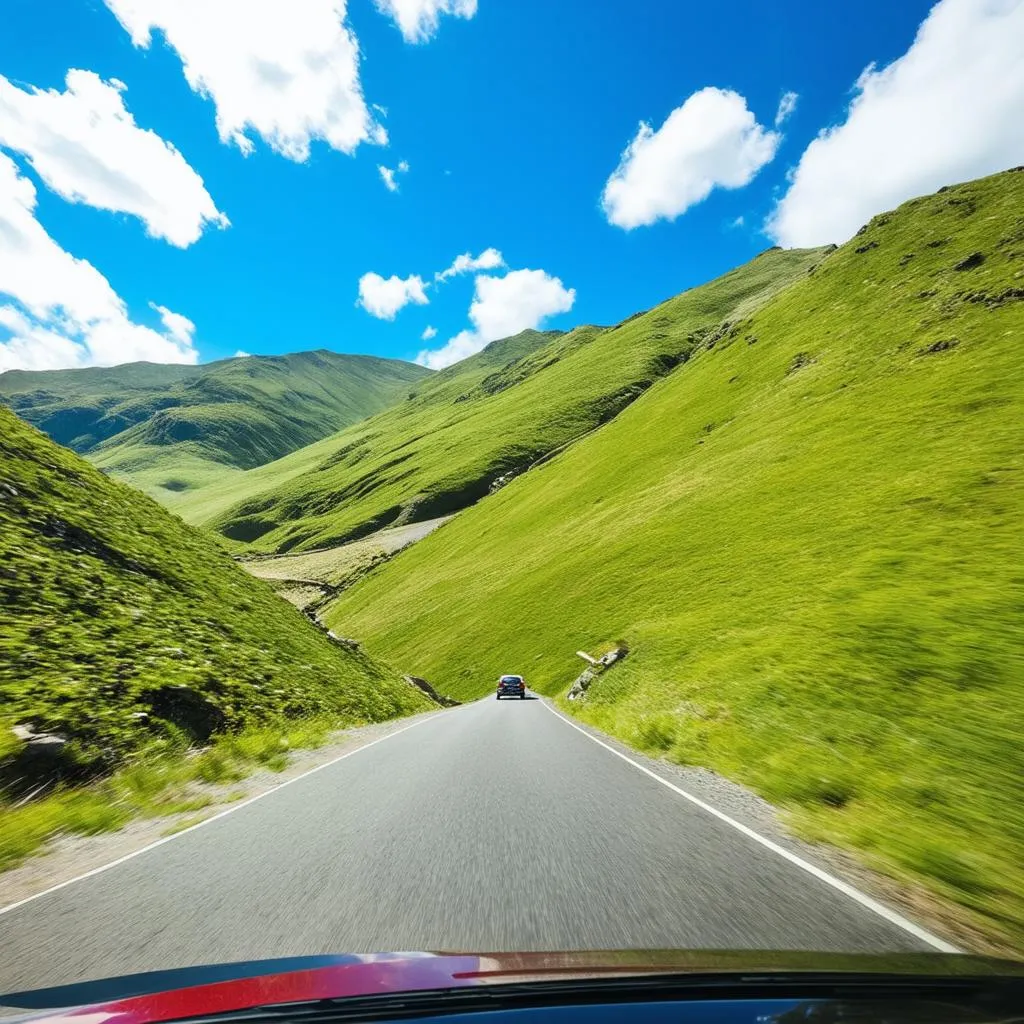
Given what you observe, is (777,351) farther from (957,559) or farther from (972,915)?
(972,915)

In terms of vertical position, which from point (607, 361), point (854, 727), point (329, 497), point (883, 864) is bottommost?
point (854, 727)

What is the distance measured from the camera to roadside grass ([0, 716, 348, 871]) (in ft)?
22.6

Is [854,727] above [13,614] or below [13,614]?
below

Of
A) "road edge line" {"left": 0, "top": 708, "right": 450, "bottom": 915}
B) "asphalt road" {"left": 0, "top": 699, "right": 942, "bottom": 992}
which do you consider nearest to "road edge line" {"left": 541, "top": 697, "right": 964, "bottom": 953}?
"asphalt road" {"left": 0, "top": 699, "right": 942, "bottom": 992}

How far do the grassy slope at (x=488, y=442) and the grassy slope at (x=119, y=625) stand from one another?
103m

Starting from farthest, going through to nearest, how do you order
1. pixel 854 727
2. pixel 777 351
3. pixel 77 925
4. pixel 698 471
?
1. pixel 777 351
2. pixel 698 471
3. pixel 854 727
4. pixel 77 925

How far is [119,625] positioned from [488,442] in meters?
132

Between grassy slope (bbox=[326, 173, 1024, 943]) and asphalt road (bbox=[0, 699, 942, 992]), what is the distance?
1.64 m

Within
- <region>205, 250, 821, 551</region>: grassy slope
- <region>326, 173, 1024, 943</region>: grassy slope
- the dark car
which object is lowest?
the dark car

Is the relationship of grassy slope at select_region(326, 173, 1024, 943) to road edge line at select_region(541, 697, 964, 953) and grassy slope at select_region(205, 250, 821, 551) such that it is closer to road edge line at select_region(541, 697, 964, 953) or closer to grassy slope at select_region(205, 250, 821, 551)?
road edge line at select_region(541, 697, 964, 953)

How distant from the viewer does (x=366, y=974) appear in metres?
2.61

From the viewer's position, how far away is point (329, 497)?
172 metres

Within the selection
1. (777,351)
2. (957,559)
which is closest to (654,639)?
(957,559)

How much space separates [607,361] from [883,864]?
557 feet
